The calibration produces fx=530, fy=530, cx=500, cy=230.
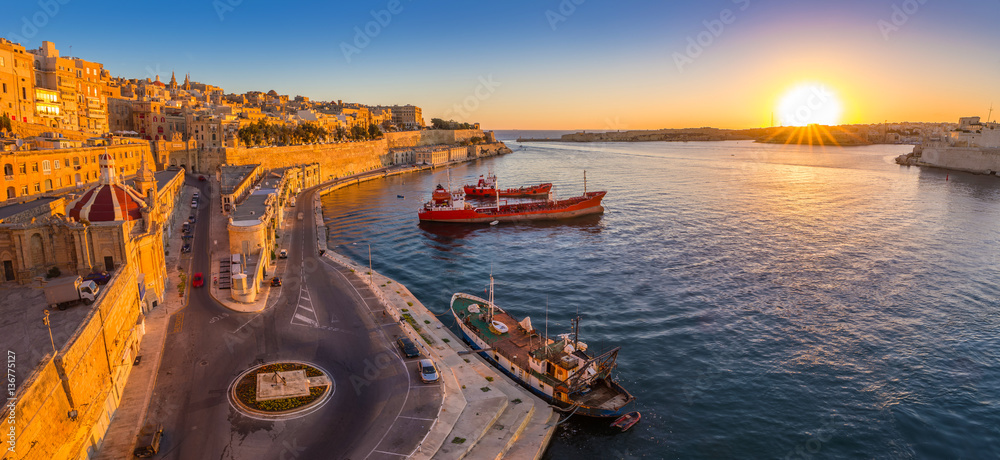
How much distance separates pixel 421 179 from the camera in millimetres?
129375

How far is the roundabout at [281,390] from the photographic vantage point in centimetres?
2284

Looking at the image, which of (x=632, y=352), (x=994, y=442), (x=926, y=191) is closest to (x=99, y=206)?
(x=632, y=352)

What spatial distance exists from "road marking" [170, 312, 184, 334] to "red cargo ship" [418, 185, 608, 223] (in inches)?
1752

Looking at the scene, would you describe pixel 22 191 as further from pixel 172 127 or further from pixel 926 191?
pixel 926 191

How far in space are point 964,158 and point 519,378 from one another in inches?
6737

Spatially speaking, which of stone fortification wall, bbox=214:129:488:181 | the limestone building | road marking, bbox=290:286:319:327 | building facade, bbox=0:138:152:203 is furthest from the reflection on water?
building facade, bbox=0:138:152:203

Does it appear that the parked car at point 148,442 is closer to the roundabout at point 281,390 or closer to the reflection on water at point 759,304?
the roundabout at point 281,390

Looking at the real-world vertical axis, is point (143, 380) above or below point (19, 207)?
below

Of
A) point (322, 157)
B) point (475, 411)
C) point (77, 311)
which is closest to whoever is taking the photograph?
point (475, 411)

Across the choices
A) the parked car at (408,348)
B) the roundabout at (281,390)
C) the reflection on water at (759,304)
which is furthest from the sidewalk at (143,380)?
the reflection on water at (759,304)

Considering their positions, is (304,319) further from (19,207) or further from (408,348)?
(19,207)

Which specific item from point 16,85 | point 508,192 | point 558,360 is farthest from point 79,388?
point 508,192

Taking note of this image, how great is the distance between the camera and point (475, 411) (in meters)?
23.7

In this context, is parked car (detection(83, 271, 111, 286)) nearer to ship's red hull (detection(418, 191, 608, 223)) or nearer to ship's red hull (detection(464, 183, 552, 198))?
ship's red hull (detection(418, 191, 608, 223))
